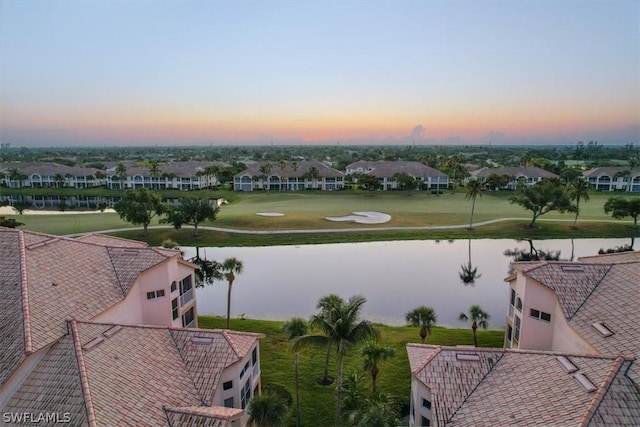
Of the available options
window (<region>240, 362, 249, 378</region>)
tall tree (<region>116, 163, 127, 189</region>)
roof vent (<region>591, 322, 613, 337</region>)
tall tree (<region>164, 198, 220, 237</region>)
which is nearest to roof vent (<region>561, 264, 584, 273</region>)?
roof vent (<region>591, 322, 613, 337</region>)

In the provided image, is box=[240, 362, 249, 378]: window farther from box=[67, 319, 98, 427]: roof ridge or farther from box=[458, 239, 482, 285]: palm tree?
box=[458, 239, 482, 285]: palm tree

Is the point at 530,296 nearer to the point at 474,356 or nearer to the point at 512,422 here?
the point at 474,356

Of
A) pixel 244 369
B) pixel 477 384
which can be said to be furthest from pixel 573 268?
pixel 244 369

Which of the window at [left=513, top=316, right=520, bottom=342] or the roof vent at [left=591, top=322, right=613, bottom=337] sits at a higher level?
the roof vent at [left=591, top=322, right=613, bottom=337]

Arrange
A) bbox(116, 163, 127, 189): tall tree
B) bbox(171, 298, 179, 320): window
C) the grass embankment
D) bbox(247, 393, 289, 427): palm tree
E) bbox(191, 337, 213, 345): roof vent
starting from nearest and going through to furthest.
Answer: bbox(247, 393, 289, 427): palm tree → bbox(191, 337, 213, 345): roof vent → the grass embankment → bbox(171, 298, 179, 320): window → bbox(116, 163, 127, 189): tall tree

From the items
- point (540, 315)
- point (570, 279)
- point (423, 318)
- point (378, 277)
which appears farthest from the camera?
point (378, 277)

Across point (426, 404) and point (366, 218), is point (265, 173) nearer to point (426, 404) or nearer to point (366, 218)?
point (366, 218)
